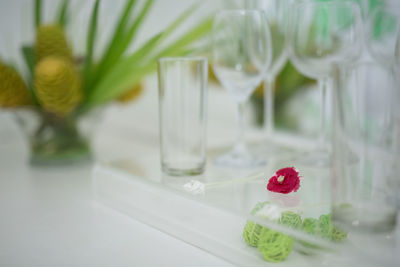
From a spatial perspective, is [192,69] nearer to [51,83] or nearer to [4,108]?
[51,83]

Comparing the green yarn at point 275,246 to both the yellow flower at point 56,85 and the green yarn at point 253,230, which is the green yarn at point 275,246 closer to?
the green yarn at point 253,230

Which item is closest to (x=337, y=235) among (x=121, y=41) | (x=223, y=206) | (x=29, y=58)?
(x=223, y=206)

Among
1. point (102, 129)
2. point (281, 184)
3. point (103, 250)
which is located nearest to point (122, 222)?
point (103, 250)

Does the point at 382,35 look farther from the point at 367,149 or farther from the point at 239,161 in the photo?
the point at 367,149

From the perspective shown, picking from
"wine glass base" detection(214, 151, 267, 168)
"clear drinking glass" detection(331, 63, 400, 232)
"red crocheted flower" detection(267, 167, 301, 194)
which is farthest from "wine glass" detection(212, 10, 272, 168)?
"clear drinking glass" detection(331, 63, 400, 232)

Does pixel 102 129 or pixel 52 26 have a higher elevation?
pixel 52 26

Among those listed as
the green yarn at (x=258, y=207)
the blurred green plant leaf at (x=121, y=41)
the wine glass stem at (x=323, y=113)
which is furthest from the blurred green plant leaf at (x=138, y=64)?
the green yarn at (x=258, y=207)
